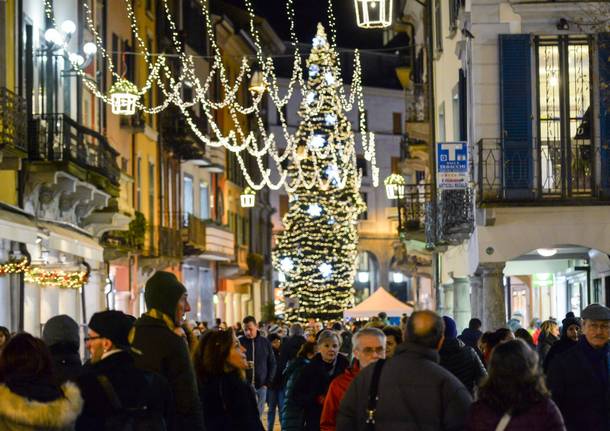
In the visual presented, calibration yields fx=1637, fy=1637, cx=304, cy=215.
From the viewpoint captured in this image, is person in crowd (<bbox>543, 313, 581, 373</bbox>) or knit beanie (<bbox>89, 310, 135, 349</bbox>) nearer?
knit beanie (<bbox>89, 310, 135, 349</bbox>)

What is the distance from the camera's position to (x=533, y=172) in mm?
26750

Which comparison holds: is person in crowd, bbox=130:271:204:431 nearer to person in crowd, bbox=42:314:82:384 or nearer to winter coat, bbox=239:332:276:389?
person in crowd, bbox=42:314:82:384

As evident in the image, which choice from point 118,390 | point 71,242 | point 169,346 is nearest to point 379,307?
point 71,242

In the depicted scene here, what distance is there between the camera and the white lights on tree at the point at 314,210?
208 ft

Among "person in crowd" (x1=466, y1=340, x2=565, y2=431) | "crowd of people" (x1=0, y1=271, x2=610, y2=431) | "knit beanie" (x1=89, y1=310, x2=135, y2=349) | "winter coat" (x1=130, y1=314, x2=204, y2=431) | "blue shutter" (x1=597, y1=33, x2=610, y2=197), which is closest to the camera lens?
"person in crowd" (x1=466, y1=340, x2=565, y2=431)

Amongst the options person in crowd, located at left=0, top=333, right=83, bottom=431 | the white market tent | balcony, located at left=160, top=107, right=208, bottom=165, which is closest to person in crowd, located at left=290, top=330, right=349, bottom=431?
person in crowd, located at left=0, top=333, right=83, bottom=431

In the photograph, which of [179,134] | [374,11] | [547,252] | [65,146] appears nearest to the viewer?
[374,11]

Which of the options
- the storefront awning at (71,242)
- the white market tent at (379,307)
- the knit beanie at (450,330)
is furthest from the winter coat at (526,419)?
the white market tent at (379,307)

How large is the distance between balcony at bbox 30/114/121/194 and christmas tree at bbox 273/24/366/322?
2962 cm

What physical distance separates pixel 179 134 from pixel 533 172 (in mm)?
25645

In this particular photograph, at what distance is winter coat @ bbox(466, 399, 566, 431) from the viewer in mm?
8039

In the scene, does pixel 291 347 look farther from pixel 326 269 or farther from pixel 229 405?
pixel 326 269

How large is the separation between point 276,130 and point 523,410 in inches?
3335

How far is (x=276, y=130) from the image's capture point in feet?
303
